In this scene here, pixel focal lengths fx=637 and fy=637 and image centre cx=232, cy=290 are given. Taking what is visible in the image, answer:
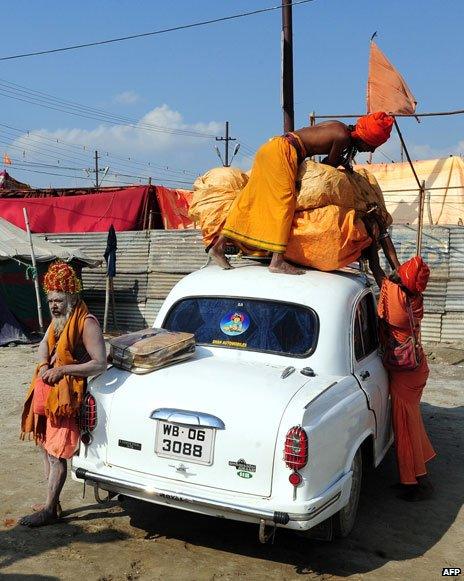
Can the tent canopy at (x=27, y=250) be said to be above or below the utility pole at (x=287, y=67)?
below

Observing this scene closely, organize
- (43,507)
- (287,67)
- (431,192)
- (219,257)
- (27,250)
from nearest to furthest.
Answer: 1. (43,507)
2. (219,257)
3. (287,67)
4. (27,250)
5. (431,192)

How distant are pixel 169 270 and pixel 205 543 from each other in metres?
11.8

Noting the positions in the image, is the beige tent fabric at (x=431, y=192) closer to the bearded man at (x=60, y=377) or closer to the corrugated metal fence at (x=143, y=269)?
the corrugated metal fence at (x=143, y=269)

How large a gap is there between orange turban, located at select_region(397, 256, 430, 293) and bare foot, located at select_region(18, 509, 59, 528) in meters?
3.10

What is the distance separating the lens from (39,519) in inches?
171

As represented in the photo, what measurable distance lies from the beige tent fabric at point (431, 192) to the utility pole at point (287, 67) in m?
4.57

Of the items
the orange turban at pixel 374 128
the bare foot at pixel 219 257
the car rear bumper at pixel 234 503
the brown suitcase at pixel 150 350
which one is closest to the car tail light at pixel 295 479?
the car rear bumper at pixel 234 503

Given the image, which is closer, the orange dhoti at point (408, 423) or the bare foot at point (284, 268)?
the bare foot at point (284, 268)

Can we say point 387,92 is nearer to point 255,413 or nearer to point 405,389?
point 405,389

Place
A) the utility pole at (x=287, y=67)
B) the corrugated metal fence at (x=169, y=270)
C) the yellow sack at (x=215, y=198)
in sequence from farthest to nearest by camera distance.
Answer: the corrugated metal fence at (x=169, y=270)
the utility pole at (x=287, y=67)
the yellow sack at (x=215, y=198)

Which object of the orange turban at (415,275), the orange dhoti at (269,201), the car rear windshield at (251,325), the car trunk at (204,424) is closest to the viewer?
the car trunk at (204,424)

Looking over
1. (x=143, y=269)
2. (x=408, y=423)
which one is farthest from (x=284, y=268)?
(x=143, y=269)

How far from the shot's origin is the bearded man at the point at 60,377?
4.13 meters

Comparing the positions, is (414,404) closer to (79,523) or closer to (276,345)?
(276,345)
